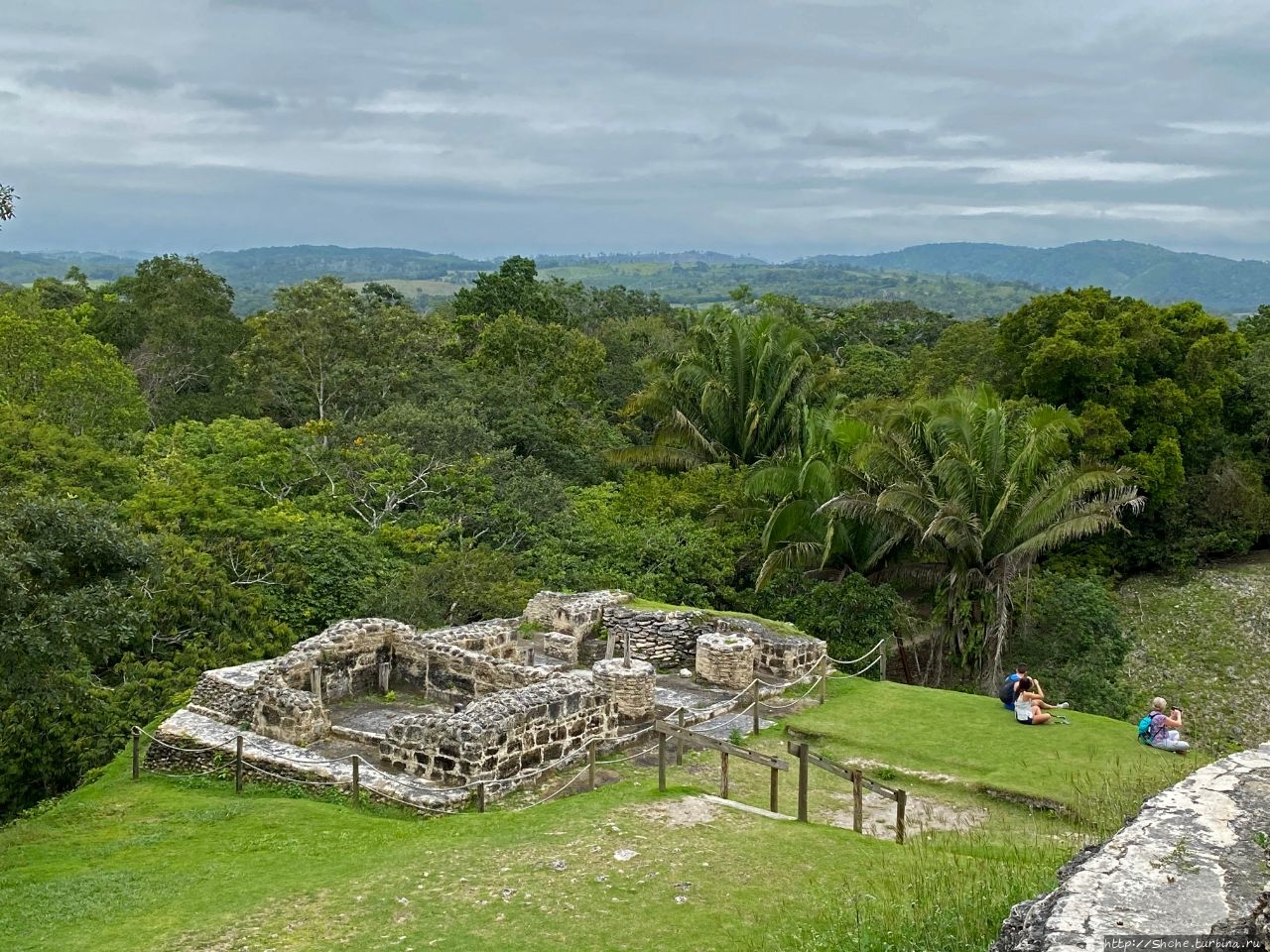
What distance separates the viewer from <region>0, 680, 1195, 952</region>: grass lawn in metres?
7.18

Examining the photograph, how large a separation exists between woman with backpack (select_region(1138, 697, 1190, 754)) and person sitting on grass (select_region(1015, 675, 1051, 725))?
1268 mm

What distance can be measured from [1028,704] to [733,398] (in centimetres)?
1550

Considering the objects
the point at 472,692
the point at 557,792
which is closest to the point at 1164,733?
the point at 557,792

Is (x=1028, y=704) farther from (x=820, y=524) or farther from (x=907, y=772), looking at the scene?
(x=820, y=524)

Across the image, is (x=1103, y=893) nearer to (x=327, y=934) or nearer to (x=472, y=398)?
(x=327, y=934)

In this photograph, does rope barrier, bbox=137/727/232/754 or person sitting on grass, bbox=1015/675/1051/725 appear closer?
rope barrier, bbox=137/727/232/754

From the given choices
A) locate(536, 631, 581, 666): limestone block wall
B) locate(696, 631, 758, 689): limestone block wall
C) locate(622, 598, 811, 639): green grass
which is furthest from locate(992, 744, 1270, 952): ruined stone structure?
locate(536, 631, 581, 666): limestone block wall

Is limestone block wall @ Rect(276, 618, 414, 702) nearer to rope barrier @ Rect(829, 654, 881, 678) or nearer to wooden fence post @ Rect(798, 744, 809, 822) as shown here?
rope barrier @ Rect(829, 654, 881, 678)

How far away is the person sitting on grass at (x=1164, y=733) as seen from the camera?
1214cm

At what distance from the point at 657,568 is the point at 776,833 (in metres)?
13.0

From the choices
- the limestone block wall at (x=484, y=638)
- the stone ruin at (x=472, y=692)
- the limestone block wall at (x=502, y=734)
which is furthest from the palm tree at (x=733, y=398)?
the limestone block wall at (x=502, y=734)

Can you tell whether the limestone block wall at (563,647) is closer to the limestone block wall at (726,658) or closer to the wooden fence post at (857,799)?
the limestone block wall at (726,658)

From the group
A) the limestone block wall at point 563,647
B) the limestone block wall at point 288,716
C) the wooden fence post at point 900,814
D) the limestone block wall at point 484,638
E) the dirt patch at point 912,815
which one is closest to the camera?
the wooden fence post at point 900,814

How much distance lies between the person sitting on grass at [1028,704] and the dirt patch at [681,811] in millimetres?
5433
